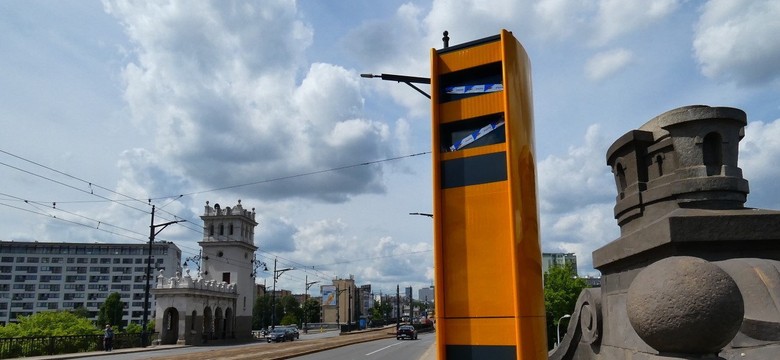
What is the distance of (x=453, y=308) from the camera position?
6.48m

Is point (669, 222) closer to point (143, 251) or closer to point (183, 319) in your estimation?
point (183, 319)

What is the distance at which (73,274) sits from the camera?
15525cm

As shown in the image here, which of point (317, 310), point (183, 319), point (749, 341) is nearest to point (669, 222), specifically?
point (749, 341)

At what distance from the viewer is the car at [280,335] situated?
→ 49.1 m

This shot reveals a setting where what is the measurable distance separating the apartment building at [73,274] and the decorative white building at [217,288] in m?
99.4

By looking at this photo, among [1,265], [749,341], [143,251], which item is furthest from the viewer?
[143,251]

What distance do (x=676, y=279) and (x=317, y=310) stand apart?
457 ft

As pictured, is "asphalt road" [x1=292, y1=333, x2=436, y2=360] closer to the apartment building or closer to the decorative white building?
the decorative white building

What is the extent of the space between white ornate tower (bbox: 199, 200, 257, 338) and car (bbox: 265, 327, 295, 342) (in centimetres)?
863

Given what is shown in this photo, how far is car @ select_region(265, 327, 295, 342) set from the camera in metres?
49.1

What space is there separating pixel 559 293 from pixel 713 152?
123 ft

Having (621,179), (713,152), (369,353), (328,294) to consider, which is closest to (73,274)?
(328,294)

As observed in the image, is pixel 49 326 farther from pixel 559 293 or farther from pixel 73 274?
pixel 73 274

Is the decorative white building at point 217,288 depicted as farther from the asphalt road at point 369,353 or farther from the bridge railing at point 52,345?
the asphalt road at point 369,353
